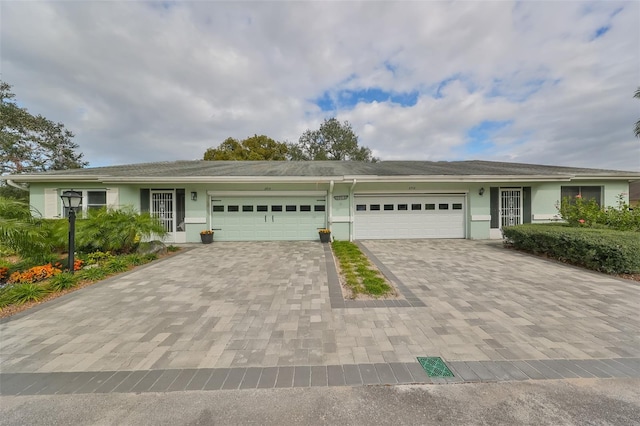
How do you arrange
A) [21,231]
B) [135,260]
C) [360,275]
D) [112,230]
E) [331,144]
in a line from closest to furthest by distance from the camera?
[21,231], [360,275], [135,260], [112,230], [331,144]

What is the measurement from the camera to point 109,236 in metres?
6.54

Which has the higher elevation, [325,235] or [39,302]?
[325,235]

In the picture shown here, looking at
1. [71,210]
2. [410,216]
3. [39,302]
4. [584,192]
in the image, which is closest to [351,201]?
[410,216]

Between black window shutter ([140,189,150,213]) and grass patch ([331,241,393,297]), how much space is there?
7.42 m

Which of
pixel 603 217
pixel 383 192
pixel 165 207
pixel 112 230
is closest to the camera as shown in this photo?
pixel 112 230

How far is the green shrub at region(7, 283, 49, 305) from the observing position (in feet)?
12.6

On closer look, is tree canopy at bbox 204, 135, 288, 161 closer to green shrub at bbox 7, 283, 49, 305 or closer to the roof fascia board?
the roof fascia board

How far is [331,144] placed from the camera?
27.4 meters

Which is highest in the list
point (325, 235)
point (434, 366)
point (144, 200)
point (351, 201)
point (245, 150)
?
point (245, 150)

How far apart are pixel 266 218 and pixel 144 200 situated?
4642mm

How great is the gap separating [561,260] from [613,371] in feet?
17.2

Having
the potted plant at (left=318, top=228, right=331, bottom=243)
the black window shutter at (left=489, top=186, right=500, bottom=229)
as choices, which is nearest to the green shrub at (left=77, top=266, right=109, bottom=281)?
the potted plant at (left=318, top=228, right=331, bottom=243)

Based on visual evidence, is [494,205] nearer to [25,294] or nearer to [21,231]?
[25,294]

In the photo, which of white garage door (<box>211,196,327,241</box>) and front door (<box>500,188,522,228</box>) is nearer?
white garage door (<box>211,196,327,241</box>)
